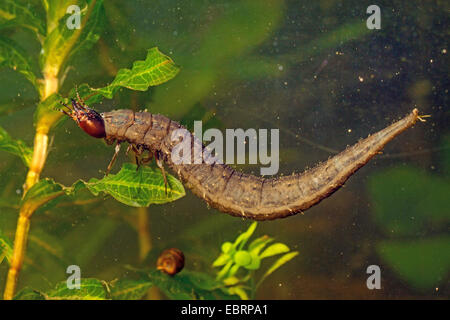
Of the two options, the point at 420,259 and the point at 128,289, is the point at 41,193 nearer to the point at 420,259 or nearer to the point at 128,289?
the point at 128,289

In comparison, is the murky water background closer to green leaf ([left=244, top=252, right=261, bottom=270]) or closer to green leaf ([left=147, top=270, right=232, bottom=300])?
green leaf ([left=244, top=252, right=261, bottom=270])

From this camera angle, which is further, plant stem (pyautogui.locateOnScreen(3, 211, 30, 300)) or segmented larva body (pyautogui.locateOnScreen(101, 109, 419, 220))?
plant stem (pyautogui.locateOnScreen(3, 211, 30, 300))

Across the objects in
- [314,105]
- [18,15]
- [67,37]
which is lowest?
[314,105]

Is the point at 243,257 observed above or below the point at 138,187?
below

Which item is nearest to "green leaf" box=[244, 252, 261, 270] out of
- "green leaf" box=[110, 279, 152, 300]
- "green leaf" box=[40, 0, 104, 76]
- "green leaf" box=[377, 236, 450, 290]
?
"green leaf" box=[110, 279, 152, 300]

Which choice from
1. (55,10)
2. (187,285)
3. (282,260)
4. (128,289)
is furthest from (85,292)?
(55,10)

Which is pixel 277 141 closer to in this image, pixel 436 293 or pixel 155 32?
pixel 155 32
